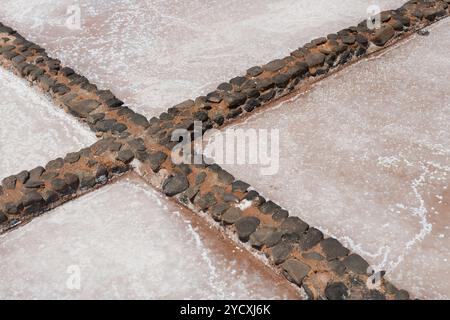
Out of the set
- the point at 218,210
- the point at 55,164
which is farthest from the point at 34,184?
the point at 218,210

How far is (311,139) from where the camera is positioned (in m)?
5.84

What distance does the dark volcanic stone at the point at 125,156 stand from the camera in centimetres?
556

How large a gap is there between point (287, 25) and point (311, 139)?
2.38 m

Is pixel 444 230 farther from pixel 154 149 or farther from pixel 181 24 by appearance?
pixel 181 24

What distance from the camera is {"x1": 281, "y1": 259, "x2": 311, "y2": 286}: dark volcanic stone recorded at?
4.39 meters

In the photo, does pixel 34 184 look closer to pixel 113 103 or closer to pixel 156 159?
pixel 156 159

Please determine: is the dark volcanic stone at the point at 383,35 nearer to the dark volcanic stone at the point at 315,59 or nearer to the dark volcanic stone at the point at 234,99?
the dark volcanic stone at the point at 315,59

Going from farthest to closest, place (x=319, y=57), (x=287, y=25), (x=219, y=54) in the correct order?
(x=287, y=25) < (x=219, y=54) < (x=319, y=57)

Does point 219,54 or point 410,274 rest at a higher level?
point 219,54

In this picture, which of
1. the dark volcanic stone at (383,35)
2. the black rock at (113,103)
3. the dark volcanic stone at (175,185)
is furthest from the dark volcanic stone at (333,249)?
the dark volcanic stone at (383,35)

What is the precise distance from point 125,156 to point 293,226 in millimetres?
1681

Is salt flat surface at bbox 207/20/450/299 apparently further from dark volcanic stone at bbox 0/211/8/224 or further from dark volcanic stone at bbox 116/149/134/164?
dark volcanic stone at bbox 0/211/8/224
